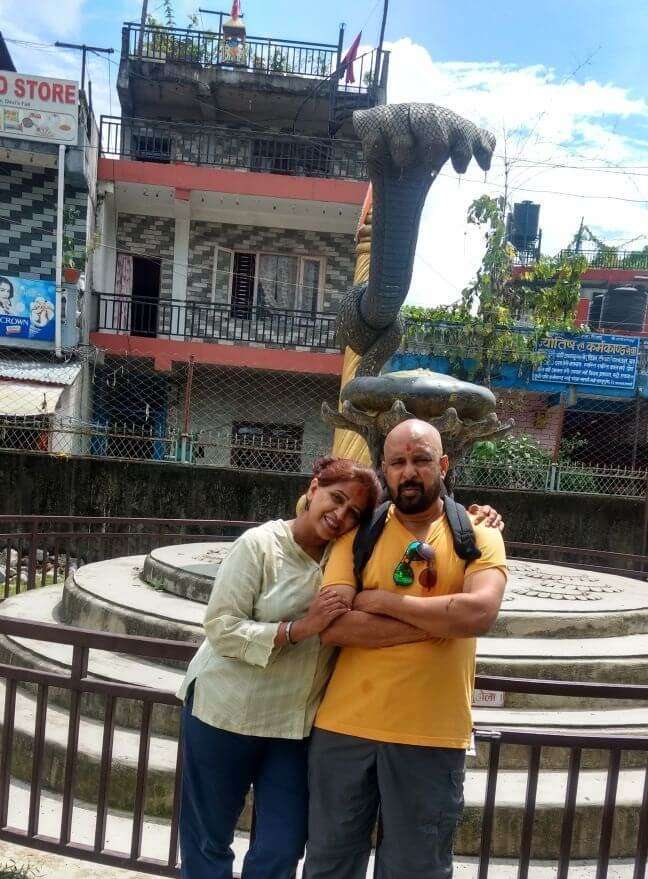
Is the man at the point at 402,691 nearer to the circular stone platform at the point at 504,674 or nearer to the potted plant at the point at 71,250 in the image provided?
the circular stone platform at the point at 504,674

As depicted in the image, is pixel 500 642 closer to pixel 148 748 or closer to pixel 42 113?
pixel 148 748

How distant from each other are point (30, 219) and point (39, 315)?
2.23 m

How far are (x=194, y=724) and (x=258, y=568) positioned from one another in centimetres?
50

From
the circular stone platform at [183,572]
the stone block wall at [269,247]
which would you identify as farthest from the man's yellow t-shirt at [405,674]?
the stone block wall at [269,247]

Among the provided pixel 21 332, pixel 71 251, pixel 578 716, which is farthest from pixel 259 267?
pixel 578 716

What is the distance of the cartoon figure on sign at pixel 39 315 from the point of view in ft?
43.2

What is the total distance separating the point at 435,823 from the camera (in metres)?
2.07

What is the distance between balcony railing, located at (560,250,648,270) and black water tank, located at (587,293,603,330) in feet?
7.32

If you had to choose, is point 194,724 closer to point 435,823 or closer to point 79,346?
point 435,823

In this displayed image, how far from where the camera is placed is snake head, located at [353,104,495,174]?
3764 millimetres

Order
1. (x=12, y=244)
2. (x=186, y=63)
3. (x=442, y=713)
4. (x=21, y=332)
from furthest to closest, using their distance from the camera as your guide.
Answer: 1. (x=186, y=63)
2. (x=12, y=244)
3. (x=21, y=332)
4. (x=442, y=713)

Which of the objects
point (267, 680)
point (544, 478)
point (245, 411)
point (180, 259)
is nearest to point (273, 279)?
point (180, 259)

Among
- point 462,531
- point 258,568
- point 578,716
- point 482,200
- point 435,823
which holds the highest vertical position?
point 482,200

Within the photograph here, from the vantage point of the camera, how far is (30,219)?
14.2 m
